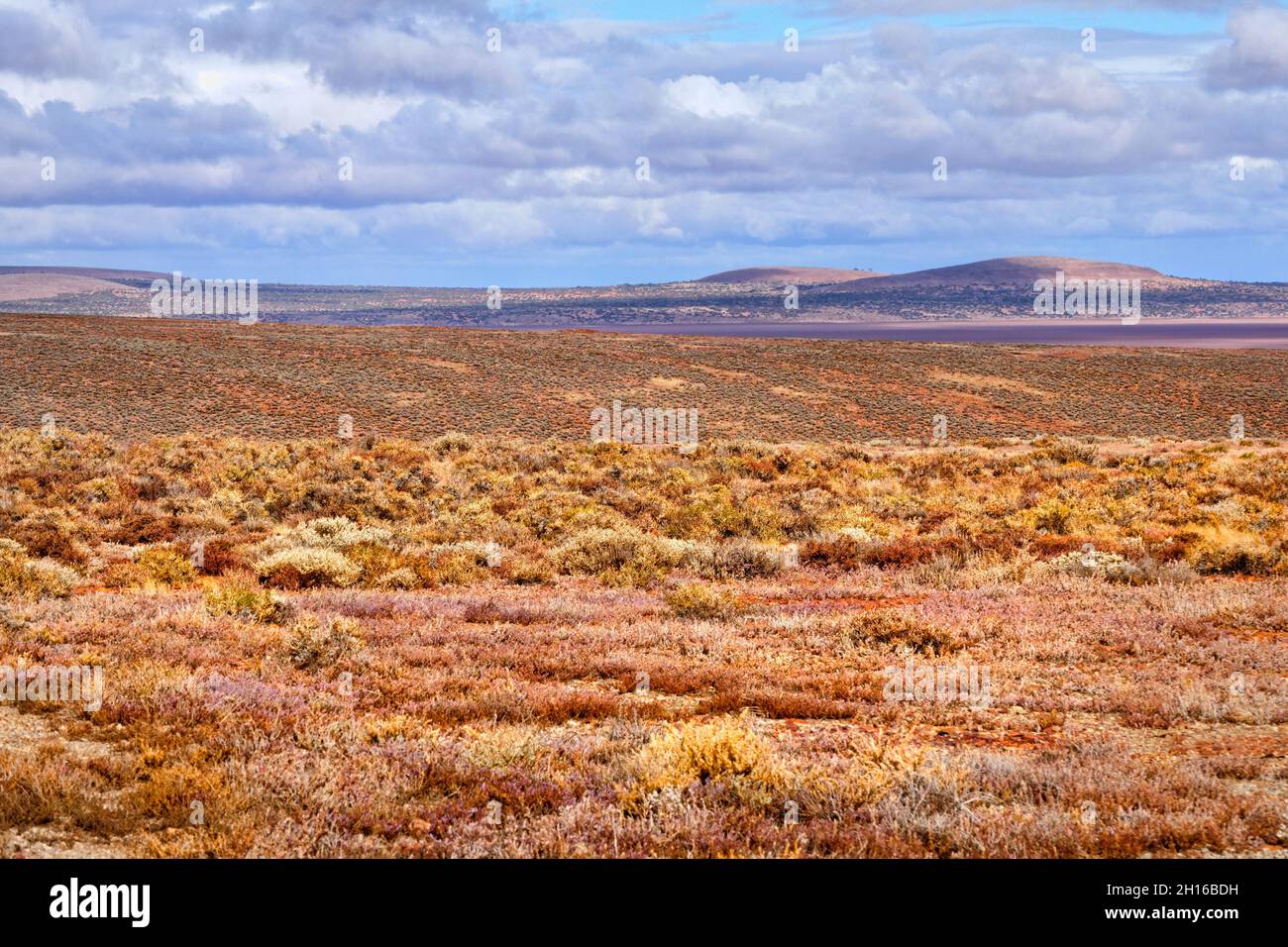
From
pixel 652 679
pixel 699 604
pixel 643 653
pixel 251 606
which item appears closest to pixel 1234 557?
pixel 699 604

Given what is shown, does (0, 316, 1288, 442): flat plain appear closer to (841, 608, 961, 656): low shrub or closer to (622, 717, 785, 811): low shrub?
(841, 608, 961, 656): low shrub

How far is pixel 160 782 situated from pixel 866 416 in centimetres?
5086

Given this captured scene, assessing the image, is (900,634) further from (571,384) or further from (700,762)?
(571,384)

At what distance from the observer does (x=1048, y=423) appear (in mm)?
53125

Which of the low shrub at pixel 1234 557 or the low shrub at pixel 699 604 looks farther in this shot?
the low shrub at pixel 1234 557

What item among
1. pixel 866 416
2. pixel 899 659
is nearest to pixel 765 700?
pixel 899 659

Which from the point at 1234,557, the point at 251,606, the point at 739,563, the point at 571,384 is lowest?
the point at 739,563

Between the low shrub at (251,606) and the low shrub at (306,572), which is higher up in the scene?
the low shrub at (251,606)

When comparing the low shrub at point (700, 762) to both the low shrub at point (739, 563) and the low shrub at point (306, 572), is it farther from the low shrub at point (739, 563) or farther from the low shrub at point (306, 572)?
the low shrub at point (739, 563)

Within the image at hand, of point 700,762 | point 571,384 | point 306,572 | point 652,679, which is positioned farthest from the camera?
point 571,384

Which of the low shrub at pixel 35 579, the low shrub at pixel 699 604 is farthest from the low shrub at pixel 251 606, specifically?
the low shrub at pixel 699 604

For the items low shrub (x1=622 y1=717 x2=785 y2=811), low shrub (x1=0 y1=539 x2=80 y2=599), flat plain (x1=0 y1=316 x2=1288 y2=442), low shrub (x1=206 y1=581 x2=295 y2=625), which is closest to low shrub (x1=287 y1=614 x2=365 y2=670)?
low shrub (x1=206 y1=581 x2=295 y2=625)

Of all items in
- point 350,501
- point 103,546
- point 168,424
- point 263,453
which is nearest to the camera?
point 103,546
